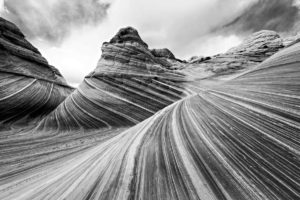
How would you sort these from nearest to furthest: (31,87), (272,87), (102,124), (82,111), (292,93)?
(292,93) < (272,87) < (102,124) < (82,111) < (31,87)

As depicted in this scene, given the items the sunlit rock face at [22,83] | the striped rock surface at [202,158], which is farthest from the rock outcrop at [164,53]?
the striped rock surface at [202,158]

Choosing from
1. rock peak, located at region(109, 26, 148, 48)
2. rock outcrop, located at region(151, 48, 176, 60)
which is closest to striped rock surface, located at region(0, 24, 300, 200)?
rock peak, located at region(109, 26, 148, 48)

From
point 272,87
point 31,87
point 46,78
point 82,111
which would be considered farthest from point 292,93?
point 46,78

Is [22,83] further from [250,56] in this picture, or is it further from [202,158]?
[250,56]

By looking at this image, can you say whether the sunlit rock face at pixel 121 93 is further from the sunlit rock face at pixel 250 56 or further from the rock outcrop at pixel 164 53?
the rock outcrop at pixel 164 53

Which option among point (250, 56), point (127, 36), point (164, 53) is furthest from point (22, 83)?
point (250, 56)

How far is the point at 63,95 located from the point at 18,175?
359 centimetres

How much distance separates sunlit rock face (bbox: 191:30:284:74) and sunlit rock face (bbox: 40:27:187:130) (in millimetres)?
948

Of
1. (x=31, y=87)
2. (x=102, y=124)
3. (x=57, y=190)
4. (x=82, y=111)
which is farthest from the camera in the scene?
(x=31, y=87)

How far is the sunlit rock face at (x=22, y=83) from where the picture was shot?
3082mm

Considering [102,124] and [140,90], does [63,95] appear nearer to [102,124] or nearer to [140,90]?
[102,124]

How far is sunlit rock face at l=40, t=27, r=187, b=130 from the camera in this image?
2584mm

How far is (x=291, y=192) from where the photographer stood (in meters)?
0.61

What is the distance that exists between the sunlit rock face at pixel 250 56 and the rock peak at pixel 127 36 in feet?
6.27
